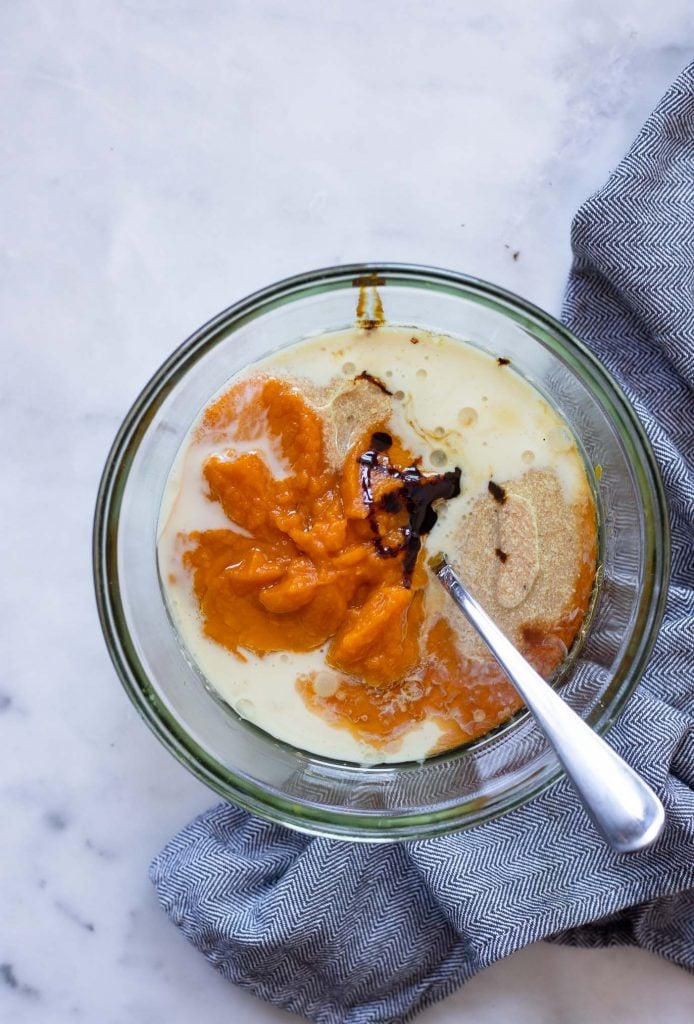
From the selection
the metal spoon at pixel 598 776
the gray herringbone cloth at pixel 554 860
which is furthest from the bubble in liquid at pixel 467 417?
the metal spoon at pixel 598 776

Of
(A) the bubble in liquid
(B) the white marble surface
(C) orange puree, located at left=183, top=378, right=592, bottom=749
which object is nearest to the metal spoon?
(C) orange puree, located at left=183, top=378, right=592, bottom=749

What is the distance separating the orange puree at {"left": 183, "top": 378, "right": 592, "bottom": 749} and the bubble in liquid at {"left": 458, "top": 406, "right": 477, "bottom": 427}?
0.34 feet

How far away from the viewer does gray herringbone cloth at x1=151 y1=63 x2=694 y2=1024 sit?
5.68 feet

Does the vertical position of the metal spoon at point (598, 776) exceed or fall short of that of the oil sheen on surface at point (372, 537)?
it falls short

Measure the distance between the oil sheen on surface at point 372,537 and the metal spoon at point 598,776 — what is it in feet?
0.73

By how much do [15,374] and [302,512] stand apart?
25.9 inches

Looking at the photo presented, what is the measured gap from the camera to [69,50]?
6.21 ft

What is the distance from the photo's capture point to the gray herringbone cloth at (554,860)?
1.73 meters

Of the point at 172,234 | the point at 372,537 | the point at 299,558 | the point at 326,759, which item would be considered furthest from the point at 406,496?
the point at 172,234

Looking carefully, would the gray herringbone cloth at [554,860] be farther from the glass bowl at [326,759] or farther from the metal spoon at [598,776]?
the metal spoon at [598,776]

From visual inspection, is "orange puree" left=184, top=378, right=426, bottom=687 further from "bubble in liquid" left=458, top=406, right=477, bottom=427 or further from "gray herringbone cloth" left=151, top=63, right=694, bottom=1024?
"gray herringbone cloth" left=151, top=63, right=694, bottom=1024

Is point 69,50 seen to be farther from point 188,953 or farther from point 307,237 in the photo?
point 188,953

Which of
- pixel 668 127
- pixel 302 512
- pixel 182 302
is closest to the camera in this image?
pixel 302 512

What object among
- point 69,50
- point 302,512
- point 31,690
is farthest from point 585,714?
point 69,50
